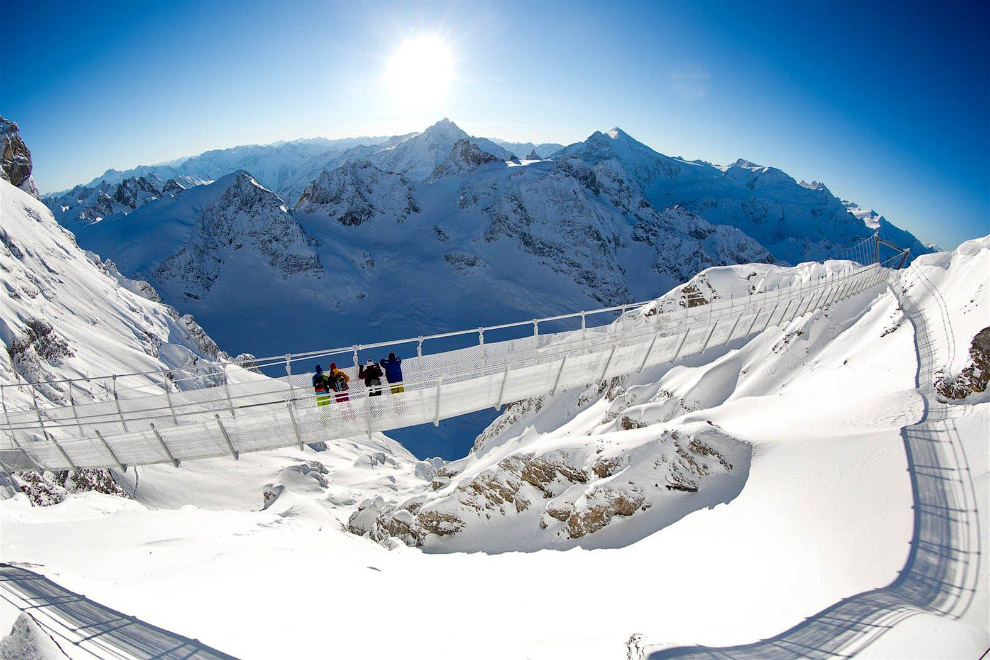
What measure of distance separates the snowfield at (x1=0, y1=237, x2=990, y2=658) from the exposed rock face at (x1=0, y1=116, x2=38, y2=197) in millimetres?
72198

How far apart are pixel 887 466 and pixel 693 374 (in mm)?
19602

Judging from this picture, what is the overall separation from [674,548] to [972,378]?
9.13 metres

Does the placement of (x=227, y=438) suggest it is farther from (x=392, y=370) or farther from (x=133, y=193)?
(x=133, y=193)

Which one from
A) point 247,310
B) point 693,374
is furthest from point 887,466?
point 247,310

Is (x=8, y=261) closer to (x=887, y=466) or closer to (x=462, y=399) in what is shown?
(x=462, y=399)

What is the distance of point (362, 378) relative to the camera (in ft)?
41.8

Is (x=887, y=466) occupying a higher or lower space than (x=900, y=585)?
higher

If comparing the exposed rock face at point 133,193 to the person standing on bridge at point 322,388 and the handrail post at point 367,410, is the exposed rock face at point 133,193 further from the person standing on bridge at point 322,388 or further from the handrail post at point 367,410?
the handrail post at point 367,410

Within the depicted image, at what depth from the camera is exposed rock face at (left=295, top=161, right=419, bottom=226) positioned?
147500mm

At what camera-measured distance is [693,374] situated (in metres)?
31.8

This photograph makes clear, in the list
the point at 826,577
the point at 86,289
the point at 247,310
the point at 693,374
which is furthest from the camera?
the point at 247,310

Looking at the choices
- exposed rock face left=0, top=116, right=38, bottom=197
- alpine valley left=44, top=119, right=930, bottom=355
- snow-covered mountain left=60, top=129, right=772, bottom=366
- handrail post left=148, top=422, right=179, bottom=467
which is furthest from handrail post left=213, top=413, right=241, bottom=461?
snow-covered mountain left=60, top=129, right=772, bottom=366

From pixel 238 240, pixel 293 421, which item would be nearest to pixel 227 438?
pixel 293 421

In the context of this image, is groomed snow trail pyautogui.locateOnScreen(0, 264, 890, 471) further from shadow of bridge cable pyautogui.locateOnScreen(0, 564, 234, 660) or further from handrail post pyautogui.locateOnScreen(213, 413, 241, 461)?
shadow of bridge cable pyautogui.locateOnScreen(0, 564, 234, 660)
